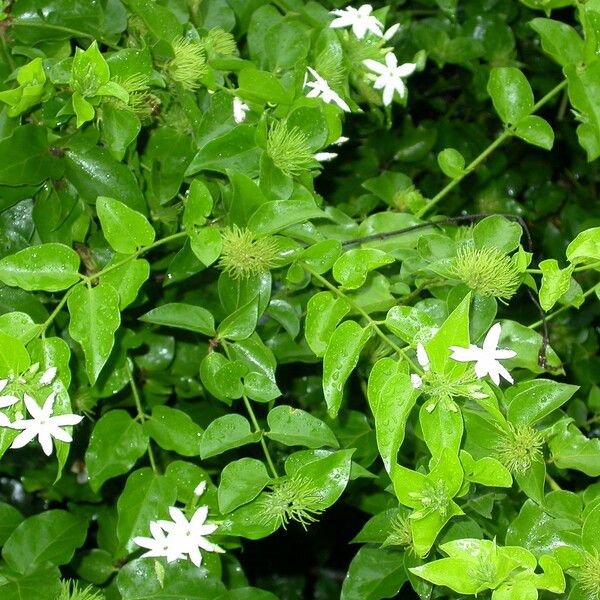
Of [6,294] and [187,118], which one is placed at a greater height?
[187,118]

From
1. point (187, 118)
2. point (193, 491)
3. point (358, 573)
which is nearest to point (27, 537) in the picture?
point (193, 491)

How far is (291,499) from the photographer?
80cm

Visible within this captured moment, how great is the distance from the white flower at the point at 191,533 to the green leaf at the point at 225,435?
0.20ft

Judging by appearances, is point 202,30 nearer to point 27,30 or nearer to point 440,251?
point 27,30

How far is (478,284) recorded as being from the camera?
815 mm

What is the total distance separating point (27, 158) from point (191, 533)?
1.33 ft

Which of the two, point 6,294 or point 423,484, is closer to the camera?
point 423,484

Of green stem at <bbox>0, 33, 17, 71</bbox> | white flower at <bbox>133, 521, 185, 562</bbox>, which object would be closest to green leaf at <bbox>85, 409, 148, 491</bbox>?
white flower at <bbox>133, 521, 185, 562</bbox>

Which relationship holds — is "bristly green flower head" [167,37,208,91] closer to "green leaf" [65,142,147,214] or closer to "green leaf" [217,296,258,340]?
"green leaf" [65,142,147,214]

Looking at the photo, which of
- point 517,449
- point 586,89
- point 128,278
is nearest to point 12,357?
point 128,278

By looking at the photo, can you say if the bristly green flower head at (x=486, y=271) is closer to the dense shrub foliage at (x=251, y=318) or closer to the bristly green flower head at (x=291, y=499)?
the dense shrub foliage at (x=251, y=318)

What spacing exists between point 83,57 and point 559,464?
0.60m

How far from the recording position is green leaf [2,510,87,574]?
3.29 ft

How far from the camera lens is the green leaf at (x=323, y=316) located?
2.65ft
